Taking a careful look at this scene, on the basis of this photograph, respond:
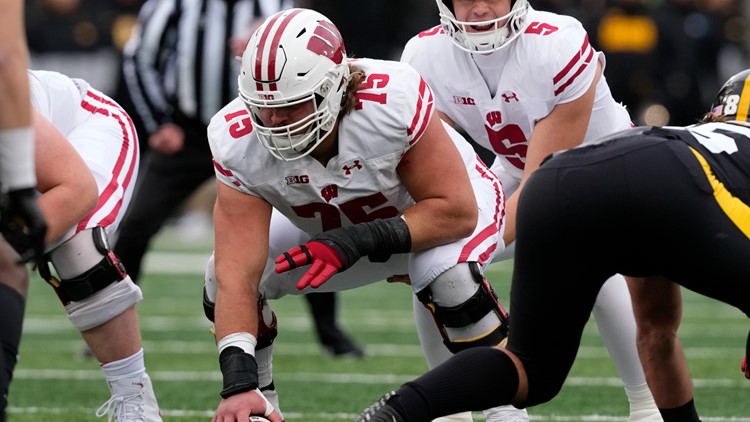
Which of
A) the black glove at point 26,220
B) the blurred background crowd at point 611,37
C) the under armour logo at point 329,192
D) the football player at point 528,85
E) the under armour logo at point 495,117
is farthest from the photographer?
the blurred background crowd at point 611,37

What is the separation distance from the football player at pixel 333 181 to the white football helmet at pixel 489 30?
0.60 meters

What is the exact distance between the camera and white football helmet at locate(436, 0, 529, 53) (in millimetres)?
4496

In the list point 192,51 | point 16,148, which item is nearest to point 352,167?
point 16,148

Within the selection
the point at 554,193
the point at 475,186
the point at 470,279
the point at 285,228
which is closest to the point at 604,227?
the point at 554,193

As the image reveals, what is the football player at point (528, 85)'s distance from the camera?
4488mm

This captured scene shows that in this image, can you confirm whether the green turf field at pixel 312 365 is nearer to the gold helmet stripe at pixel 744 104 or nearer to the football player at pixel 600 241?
the football player at pixel 600 241

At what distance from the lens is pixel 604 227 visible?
3.09 meters

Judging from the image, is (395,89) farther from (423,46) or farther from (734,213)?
(734,213)

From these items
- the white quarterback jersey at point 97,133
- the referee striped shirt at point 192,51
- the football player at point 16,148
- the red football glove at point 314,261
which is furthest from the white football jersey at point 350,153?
the referee striped shirt at point 192,51

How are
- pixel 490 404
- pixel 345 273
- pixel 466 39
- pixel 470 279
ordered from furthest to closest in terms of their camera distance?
pixel 466 39
pixel 345 273
pixel 470 279
pixel 490 404

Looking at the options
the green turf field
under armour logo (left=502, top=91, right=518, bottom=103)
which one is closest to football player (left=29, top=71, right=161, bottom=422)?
the green turf field

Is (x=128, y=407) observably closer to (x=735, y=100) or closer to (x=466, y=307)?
Answer: (x=466, y=307)

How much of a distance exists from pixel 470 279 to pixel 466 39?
3.42 ft

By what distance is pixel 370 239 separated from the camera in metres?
3.78
